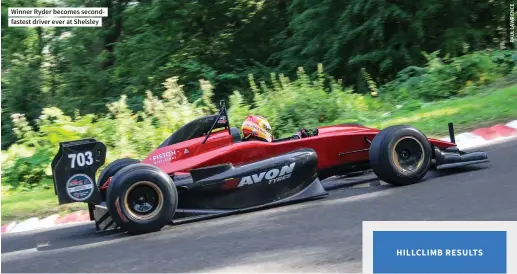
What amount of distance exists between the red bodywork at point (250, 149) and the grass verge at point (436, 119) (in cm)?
159

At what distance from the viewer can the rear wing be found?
20.0 feet

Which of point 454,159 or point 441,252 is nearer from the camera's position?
point 441,252

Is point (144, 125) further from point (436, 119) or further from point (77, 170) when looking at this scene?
point (77, 170)

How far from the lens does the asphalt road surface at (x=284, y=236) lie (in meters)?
5.14

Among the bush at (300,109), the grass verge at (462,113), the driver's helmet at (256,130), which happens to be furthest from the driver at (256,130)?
the bush at (300,109)

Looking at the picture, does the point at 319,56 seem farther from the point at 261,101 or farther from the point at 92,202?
the point at 92,202

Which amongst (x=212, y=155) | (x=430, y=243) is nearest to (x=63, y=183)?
(x=212, y=155)

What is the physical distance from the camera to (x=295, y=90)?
37.4ft

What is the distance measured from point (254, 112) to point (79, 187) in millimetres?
4959

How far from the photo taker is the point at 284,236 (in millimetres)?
5598

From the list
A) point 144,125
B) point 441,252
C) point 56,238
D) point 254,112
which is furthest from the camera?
point 254,112

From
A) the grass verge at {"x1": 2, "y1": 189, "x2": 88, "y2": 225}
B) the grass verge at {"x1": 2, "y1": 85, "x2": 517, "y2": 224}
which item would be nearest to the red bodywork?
the grass verge at {"x1": 2, "y1": 189, "x2": 88, "y2": 225}

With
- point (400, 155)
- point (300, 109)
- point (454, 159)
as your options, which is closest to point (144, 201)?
point (400, 155)

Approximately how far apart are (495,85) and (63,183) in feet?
22.9
